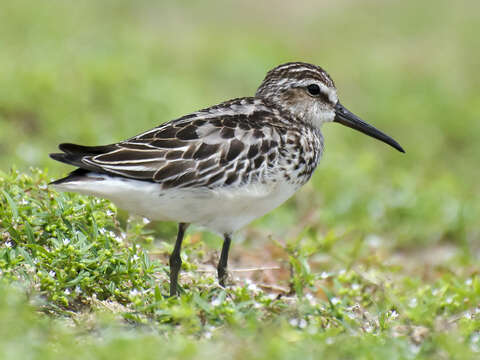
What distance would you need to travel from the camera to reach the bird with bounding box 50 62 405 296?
5.68 meters

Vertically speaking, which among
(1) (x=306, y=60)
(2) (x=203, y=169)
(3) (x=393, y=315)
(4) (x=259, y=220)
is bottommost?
(3) (x=393, y=315)

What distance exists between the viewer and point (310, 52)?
16.9 metres

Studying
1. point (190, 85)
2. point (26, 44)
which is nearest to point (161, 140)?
point (190, 85)

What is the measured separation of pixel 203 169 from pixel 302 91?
61.5 inches

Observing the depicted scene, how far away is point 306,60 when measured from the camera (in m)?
15.9

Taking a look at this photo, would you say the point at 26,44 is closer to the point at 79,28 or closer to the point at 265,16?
the point at 79,28

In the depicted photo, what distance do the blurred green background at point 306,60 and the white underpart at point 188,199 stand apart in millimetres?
1968

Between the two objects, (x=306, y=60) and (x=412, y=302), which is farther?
(x=306, y=60)

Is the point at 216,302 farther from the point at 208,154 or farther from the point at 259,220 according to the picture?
the point at 259,220

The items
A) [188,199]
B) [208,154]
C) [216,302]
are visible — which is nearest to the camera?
[216,302]

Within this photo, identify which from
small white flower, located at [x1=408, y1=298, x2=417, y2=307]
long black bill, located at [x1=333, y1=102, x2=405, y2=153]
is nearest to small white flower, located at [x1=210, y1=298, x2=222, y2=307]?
small white flower, located at [x1=408, y1=298, x2=417, y2=307]

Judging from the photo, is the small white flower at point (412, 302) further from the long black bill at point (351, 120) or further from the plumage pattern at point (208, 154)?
the long black bill at point (351, 120)

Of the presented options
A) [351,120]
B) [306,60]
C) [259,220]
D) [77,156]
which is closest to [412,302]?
[351,120]

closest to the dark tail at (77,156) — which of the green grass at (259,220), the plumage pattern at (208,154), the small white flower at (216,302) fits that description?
the plumage pattern at (208,154)
